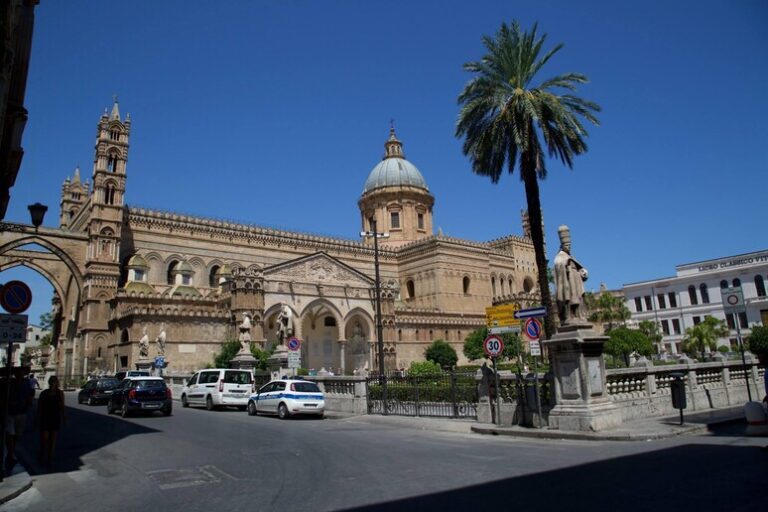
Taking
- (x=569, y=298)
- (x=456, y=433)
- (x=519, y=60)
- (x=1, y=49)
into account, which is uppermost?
(x=519, y=60)

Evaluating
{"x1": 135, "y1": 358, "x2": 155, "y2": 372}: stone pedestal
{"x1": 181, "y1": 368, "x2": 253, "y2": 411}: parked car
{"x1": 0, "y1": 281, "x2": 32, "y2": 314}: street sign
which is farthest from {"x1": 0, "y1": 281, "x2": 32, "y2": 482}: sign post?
{"x1": 135, "y1": 358, "x2": 155, "y2": 372}: stone pedestal

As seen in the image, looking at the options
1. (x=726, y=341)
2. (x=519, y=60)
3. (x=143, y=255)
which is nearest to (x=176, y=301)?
(x=143, y=255)

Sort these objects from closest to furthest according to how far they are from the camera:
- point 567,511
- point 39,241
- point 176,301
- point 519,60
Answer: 1. point 567,511
2. point 519,60
3. point 176,301
4. point 39,241

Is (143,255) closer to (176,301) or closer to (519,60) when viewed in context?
(176,301)

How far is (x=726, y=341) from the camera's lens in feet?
171

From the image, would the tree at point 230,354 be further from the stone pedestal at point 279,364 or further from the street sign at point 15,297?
the street sign at point 15,297

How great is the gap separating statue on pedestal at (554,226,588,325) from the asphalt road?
2.89m

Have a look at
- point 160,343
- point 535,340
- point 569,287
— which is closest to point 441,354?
point 160,343

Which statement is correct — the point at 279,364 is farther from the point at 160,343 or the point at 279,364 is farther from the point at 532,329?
the point at 532,329

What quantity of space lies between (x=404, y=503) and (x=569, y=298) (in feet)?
24.9

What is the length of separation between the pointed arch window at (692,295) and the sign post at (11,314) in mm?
60739

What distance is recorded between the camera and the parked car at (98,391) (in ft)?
86.2

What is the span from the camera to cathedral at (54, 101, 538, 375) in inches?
1647

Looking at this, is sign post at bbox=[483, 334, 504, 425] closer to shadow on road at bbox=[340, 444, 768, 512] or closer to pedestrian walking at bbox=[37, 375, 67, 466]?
shadow on road at bbox=[340, 444, 768, 512]
